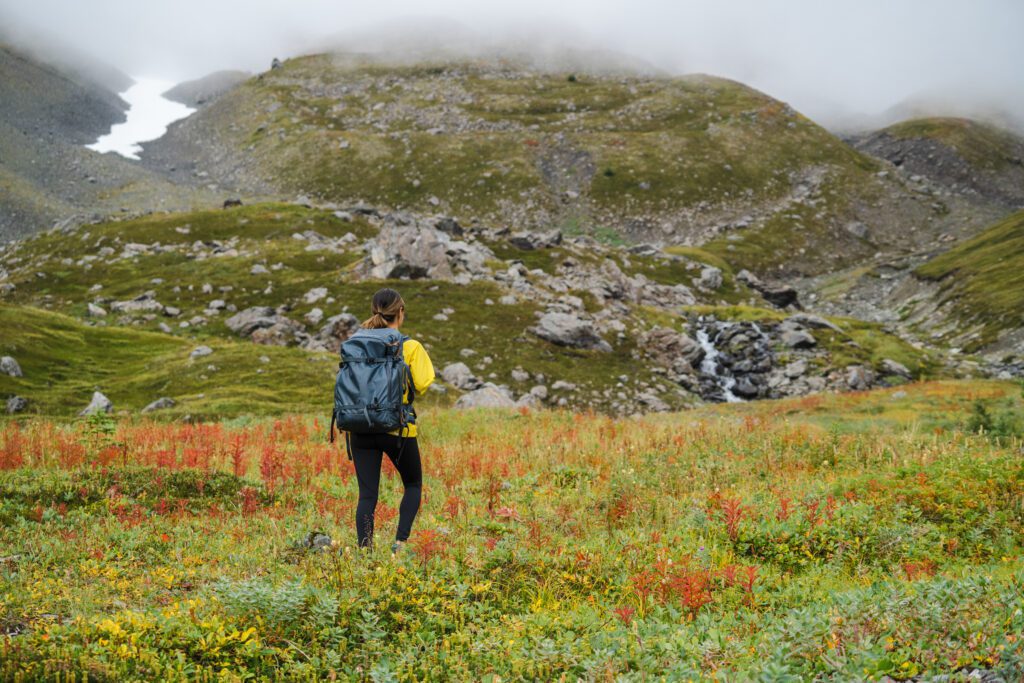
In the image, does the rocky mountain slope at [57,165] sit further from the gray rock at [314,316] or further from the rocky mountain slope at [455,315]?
the gray rock at [314,316]

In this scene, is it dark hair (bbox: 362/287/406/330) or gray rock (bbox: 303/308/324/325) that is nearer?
dark hair (bbox: 362/287/406/330)

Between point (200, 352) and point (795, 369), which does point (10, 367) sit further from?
point (795, 369)

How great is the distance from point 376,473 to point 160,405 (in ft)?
87.3

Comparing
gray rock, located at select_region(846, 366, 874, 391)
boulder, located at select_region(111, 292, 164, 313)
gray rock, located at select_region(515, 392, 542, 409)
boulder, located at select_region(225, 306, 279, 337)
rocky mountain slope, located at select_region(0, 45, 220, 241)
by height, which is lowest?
gray rock, located at select_region(515, 392, 542, 409)

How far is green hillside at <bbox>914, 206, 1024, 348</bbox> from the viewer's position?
5878 cm

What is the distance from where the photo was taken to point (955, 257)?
275 feet

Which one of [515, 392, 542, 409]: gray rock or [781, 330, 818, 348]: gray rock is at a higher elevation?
[781, 330, 818, 348]: gray rock

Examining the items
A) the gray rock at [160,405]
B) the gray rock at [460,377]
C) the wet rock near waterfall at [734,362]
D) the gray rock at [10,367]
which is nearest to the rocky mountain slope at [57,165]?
the gray rock at [10,367]

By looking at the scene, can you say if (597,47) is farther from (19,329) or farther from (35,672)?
(35,672)

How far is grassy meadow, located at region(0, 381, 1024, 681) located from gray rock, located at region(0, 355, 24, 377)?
2158 cm

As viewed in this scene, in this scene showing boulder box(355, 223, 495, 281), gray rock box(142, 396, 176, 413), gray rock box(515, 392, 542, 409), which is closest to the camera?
gray rock box(142, 396, 176, 413)

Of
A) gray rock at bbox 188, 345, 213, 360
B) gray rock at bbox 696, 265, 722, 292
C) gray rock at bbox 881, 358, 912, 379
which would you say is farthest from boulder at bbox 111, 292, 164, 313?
gray rock at bbox 696, 265, 722, 292

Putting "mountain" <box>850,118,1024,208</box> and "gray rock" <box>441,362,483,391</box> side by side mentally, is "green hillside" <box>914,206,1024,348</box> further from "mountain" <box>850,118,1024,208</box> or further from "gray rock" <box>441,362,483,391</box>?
"gray rock" <box>441,362,483,391</box>

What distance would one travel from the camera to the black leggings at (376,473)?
8289 millimetres
